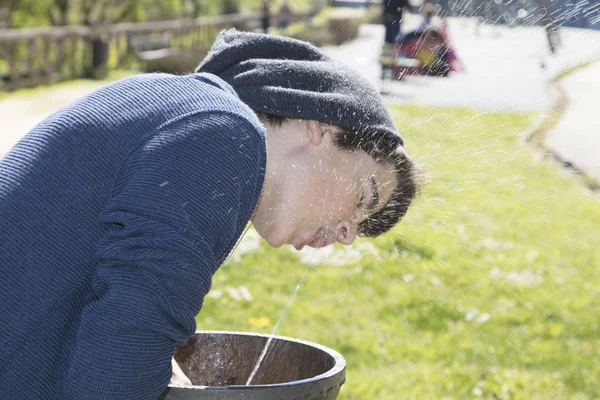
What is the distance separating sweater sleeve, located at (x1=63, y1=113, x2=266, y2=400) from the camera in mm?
1870

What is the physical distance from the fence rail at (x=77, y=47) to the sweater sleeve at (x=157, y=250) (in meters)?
12.8

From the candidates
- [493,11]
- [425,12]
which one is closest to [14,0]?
[425,12]

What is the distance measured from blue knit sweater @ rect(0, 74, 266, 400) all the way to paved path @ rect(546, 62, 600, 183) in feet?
20.7

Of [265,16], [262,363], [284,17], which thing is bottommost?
[284,17]

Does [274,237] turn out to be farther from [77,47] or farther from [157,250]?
[77,47]

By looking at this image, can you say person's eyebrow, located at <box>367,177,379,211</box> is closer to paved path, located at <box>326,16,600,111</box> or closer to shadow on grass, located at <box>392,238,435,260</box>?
shadow on grass, located at <box>392,238,435,260</box>

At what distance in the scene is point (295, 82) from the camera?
2.24m

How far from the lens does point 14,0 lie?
671 inches

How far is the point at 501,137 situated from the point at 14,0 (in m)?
10.3

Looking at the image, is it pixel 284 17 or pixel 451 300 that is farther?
pixel 284 17

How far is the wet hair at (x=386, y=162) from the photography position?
2254 mm

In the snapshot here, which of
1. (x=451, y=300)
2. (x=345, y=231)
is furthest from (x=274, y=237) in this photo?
(x=451, y=300)

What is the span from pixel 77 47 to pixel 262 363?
15.6 m

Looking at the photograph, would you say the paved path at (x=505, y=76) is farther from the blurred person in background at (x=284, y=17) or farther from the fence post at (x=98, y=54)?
the blurred person in background at (x=284, y=17)
